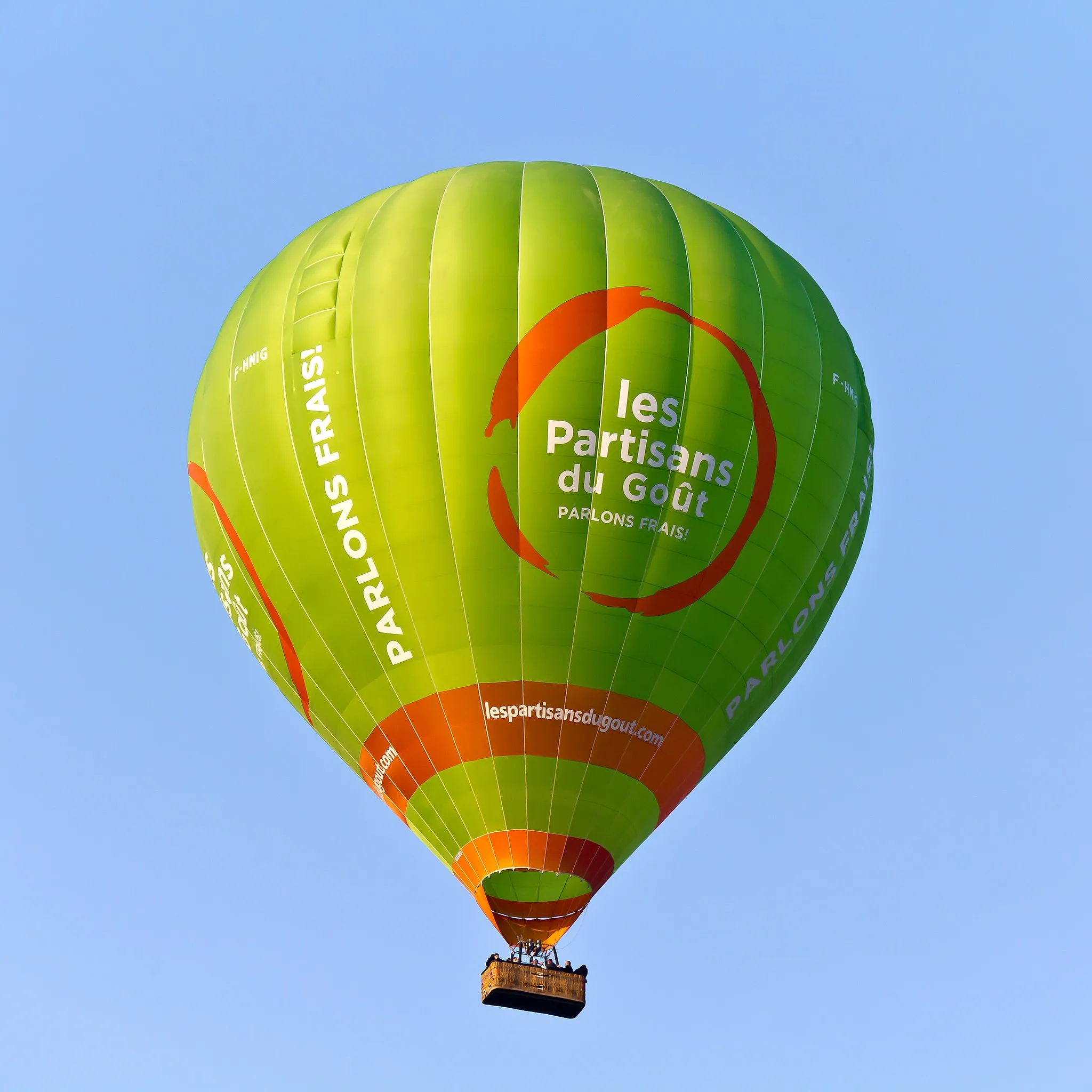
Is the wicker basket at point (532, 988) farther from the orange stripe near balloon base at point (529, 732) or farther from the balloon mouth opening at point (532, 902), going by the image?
the orange stripe near balloon base at point (529, 732)

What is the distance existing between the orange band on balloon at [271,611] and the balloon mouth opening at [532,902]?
265 centimetres

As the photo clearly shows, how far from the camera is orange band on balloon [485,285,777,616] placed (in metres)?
19.4

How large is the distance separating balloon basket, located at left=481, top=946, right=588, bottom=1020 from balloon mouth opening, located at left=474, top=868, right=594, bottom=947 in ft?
0.93

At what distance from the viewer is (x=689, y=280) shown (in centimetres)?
2023

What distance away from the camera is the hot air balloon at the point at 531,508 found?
19484 millimetres

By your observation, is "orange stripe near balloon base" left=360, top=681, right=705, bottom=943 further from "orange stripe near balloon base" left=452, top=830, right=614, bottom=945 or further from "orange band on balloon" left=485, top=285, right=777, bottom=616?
"orange band on balloon" left=485, top=285, right=777, bottom=616

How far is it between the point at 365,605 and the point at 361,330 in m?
2.61

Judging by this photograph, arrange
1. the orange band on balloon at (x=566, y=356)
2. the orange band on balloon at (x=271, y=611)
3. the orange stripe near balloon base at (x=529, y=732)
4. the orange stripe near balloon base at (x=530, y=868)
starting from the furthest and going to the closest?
the orange band on balloon at (x=271, y=611), the orange stripe near balloon base at (x=530, y=868), the orange stripe near balloon base at (x=529, y=732), the orange band on balloon at (x=566, y=356)

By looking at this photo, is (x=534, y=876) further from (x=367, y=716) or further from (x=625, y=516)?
(x=625, y=516)

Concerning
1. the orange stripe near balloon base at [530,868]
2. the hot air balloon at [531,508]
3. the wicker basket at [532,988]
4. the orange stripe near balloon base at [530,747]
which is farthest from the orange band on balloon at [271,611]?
the wicker basket at [532,988]

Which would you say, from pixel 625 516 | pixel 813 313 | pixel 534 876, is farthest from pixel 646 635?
pixel 813 313

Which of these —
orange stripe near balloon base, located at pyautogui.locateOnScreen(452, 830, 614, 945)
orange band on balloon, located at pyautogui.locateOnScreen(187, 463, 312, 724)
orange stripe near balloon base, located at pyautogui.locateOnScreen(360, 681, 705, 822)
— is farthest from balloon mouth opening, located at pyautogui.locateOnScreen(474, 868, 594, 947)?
orange band on balloon, located at pyautogui.locateOnScreen(187, 463, 312, 724)

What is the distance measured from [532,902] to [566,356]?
16.9 ft

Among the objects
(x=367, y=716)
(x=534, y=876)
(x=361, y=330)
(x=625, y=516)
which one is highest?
(x=361, y=330)
